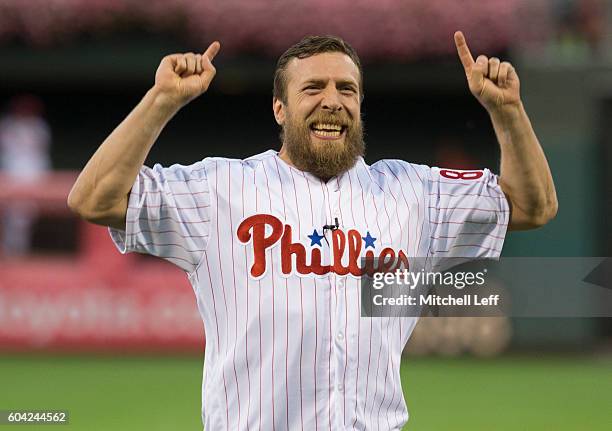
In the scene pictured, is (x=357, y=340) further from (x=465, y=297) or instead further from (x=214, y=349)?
(x=465, y=297)

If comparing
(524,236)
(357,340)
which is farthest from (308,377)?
(524,236)

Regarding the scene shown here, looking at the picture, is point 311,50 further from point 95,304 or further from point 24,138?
point 24,138

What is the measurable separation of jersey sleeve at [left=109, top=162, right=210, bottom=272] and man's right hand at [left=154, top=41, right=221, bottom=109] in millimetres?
263

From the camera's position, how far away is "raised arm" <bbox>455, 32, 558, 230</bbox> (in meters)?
3.53

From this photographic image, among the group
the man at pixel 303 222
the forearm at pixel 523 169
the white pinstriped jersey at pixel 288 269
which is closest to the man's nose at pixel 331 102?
the man at pixel 303 222

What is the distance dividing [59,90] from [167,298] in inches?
212

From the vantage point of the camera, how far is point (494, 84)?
3.54m

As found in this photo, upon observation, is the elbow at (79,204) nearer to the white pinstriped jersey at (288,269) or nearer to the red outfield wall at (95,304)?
the white pinstriped jersey at (288,269)

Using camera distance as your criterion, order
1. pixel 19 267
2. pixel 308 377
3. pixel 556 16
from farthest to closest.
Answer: pixel 556 16, pixel 19 267, pixel 308 377

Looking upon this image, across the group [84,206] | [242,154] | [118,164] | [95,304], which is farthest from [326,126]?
[242,154]

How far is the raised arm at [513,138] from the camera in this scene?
139 inches

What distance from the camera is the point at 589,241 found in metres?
13.7

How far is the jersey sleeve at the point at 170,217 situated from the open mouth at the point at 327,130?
0.41 meters

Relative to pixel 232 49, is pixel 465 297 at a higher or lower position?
lower
